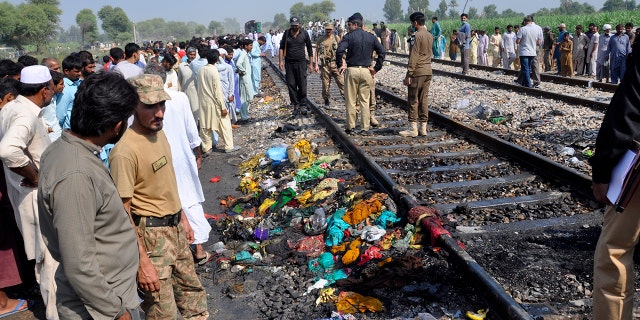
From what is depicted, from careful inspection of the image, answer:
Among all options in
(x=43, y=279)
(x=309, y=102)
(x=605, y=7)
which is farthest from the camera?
(x=605, y=7)

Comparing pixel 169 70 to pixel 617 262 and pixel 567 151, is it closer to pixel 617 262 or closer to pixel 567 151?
pixel 567 151

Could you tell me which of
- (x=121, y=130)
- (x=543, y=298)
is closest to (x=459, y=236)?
(x=543, y=298)

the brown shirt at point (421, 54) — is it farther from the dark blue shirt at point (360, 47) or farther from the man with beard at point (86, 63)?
the man with beard at point (86, 63)

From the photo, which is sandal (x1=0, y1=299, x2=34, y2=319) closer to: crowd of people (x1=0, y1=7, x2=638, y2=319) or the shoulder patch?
crowd of people (x1=0, y1=7, x2=638, y2=319)

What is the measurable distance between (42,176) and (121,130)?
421mm

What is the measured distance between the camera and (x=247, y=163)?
8.83 metres

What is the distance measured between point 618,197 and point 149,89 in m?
2.65

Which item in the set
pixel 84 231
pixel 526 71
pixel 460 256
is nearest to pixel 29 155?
pixel 84 231

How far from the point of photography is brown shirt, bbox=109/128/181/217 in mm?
2910

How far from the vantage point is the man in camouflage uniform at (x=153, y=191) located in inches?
116

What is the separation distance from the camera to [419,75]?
869cm

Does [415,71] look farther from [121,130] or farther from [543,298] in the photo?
[121,130]

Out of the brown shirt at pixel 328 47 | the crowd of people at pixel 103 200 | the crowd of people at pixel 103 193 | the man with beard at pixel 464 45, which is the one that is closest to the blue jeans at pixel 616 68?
the man with beard at pixel 464 45

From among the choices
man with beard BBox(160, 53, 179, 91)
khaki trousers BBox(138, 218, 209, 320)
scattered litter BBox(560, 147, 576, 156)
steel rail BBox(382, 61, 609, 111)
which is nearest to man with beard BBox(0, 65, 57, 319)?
khaki trousers BBox(138, 218, 209, 320)
